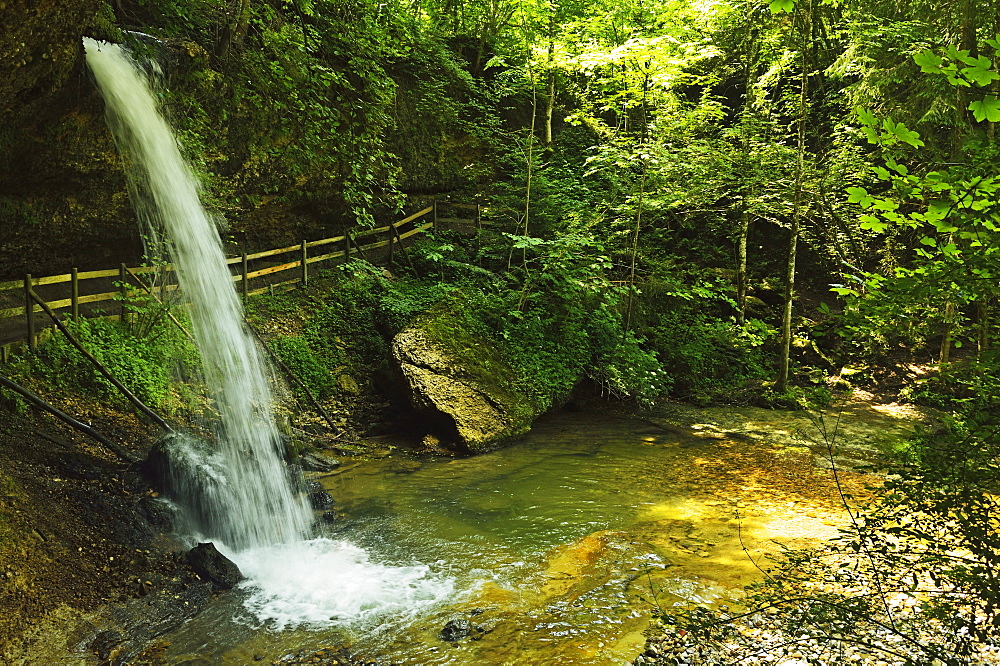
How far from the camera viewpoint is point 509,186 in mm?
14570

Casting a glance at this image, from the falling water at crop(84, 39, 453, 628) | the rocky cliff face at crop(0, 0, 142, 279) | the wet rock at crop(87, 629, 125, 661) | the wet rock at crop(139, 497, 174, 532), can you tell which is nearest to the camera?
the wet rock at crop(87, 629, 125, 661)

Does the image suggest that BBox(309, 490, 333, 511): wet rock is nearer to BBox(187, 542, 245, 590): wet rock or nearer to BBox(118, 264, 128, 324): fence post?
BBox(187, 542, 245, 590): wet rock

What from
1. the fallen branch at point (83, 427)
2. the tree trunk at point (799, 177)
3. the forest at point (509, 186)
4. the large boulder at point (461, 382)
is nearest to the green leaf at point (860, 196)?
the forest at point (509, 186)

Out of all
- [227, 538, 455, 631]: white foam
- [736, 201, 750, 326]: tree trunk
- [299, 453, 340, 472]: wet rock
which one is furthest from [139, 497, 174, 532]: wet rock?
Result: [736, 201, 750, 326]: tree trunk

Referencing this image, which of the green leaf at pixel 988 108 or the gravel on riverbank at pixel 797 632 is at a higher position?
the green leaf at pixel 988 108

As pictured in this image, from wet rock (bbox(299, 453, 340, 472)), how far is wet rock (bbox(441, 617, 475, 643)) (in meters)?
4.72

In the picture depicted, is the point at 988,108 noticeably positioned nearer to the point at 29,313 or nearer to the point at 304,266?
the point at 29,313

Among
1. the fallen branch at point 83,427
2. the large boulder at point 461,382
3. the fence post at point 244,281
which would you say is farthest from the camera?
the fence post at point 244,281

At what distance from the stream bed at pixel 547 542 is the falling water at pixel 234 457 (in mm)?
55

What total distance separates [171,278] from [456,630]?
8.55 metres

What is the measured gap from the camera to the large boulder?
35.7 ft

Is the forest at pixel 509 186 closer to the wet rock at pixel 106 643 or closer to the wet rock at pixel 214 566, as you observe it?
the wet rock at pixel 214 566

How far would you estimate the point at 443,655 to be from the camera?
514cm

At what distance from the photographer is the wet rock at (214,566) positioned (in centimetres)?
639
